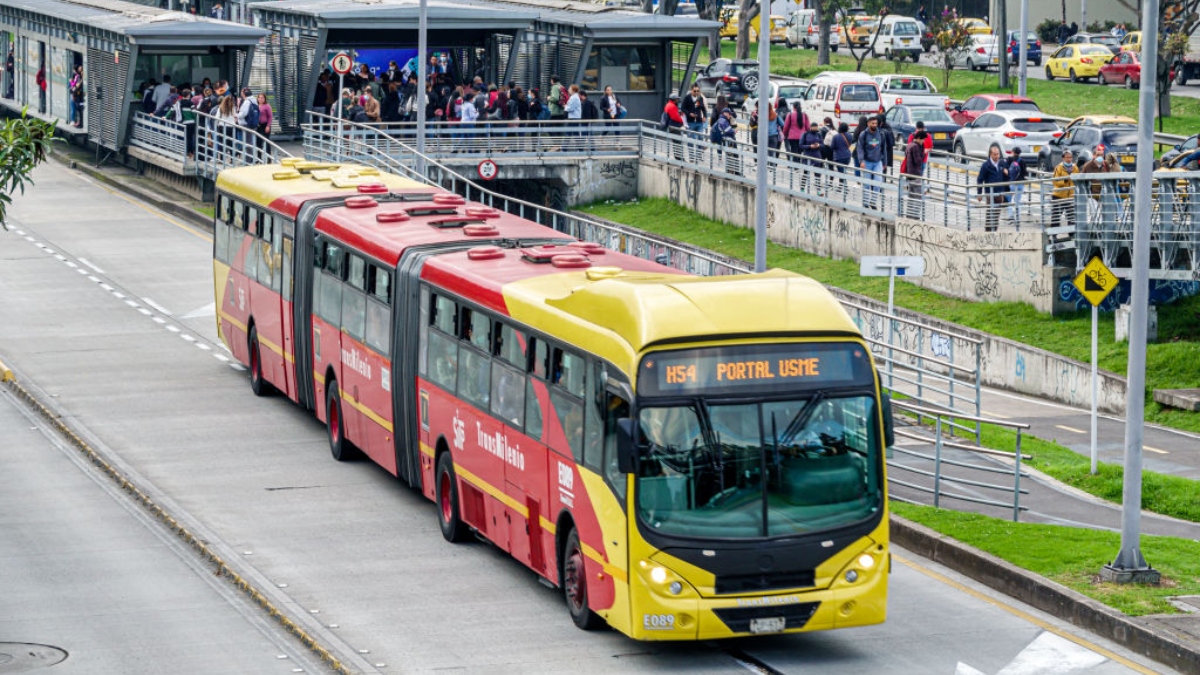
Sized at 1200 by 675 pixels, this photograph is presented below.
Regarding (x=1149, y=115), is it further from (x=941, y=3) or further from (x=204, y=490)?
(x=941, y=3)

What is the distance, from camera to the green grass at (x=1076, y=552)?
16.3 metres

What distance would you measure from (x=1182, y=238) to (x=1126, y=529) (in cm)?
1360

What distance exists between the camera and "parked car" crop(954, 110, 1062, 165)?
155ft

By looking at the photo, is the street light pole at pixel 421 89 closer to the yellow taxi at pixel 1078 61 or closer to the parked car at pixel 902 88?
the parked car at pixel 902 88

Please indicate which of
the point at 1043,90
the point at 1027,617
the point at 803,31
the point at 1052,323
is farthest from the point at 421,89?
the point at 803,31

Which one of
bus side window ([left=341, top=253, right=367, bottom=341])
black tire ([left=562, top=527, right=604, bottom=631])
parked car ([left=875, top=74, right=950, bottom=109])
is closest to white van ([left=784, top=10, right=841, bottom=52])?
parked car ([left=875, top=74, right=950, bottom=109])

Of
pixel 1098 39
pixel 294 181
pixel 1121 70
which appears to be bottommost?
pixel 294 181

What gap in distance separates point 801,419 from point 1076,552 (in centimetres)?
423

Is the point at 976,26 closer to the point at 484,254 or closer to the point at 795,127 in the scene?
the point at 795,127

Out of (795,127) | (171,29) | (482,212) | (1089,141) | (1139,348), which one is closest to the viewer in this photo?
(1139,348)

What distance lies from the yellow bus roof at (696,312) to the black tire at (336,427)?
272 inches

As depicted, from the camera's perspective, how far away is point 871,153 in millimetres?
38469

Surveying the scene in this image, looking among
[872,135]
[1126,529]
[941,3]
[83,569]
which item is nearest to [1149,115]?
[1126,529]

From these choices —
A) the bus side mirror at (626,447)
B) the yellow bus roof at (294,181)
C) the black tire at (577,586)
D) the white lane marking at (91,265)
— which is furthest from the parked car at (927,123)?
the bus side mirror at (626,447)
